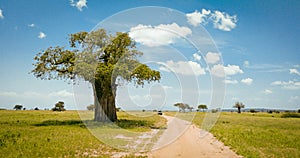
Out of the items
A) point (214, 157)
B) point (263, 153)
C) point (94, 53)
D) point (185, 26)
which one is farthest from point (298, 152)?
point (94, 53)

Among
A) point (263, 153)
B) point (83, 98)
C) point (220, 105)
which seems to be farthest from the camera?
point (83, 98)

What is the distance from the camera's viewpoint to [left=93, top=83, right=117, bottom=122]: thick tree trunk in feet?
106

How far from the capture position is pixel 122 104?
103ft

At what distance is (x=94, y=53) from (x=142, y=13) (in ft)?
27.3

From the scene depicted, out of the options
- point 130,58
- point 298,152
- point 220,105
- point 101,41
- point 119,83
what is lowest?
point 298,152

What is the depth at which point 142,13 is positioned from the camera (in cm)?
2523

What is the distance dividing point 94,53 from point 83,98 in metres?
5.40

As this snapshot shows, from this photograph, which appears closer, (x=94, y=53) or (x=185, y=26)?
(x=185, y=26)

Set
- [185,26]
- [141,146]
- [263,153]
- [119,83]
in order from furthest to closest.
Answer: [119,83] → [185,26] → [141,146] → [263,153]

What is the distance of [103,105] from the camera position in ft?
107

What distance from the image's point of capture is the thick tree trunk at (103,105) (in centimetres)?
3225

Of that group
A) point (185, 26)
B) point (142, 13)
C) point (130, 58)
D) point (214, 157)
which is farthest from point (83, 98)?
point (214, 157)

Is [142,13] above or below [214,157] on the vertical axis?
above

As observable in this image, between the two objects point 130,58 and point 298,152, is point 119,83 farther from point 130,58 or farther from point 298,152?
point 298,152
